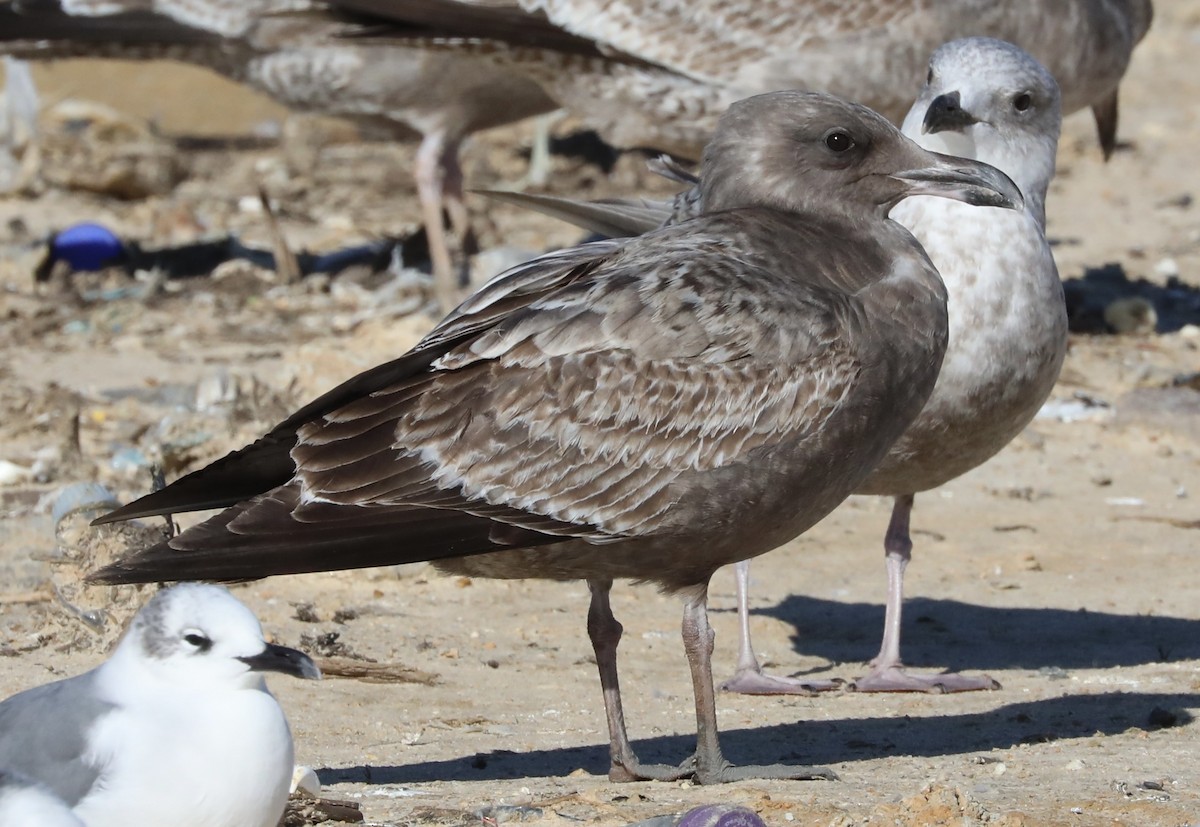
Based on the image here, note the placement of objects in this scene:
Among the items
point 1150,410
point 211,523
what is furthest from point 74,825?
point 1150,410

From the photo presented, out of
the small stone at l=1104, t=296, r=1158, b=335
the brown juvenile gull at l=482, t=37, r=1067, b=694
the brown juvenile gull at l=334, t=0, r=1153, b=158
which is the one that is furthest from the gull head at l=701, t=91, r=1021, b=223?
the small stone at l=1104, t=296, r=1158, b=335

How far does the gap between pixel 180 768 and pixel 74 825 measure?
0.65 feet

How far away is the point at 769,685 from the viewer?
18.4 feet

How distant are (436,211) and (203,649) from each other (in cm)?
703

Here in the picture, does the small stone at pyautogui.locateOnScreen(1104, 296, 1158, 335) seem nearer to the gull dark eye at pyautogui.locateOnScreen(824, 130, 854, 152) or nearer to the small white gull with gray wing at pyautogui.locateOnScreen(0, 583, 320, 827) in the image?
the gull dark eye at pyautogui.locateOnScreen(824, 130, 854, 152)

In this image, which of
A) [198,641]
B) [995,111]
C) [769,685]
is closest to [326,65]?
[995,111]

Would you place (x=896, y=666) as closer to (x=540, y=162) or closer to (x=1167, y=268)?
(x=1167, y=268)

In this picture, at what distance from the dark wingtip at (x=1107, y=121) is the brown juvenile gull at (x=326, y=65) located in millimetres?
2972

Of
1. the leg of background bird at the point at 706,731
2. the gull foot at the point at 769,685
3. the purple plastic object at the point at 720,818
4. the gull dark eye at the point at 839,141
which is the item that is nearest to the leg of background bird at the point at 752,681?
the gull foot at the point at 769,685

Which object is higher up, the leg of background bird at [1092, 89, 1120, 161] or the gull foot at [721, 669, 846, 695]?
the leg of background bird at [1092, 89, 1120, 161]

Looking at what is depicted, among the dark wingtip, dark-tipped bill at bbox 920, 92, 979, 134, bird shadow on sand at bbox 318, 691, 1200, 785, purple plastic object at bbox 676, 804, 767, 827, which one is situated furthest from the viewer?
the dark wingtip

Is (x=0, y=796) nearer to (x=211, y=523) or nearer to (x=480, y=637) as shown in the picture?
(x=211, y=523)

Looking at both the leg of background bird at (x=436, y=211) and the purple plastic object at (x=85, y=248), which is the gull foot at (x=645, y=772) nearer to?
the leg of background bird at (x=436, y=211)

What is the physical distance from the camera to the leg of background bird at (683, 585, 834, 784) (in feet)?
14.7
